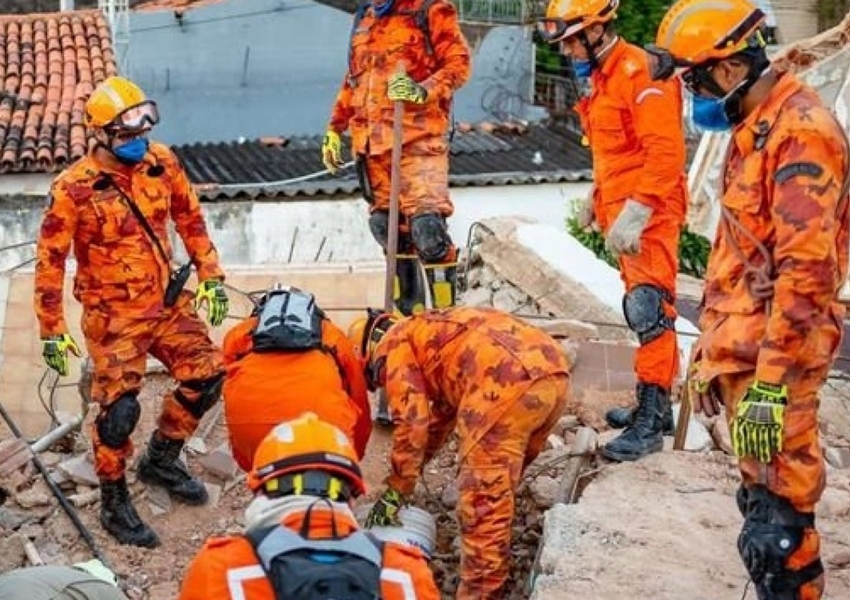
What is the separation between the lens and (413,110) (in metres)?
7.46

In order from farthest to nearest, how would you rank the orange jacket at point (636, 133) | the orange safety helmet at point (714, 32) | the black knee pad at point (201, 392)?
1. the black knee pad at point (201, 392)
2. the orange jacket at point (636, 133)
3. the orange safety helmet at point (714, 32)

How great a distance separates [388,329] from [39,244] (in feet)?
5.52

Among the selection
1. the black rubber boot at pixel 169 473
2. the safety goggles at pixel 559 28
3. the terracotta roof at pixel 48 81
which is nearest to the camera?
the safety goggles at pixel 559 28

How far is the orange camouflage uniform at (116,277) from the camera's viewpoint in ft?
21.5

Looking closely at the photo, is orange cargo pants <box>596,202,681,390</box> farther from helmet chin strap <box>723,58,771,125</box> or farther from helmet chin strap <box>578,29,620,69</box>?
helmet chin strap <box>723,58,771,125</box>

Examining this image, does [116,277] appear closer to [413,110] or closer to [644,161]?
[413,110]

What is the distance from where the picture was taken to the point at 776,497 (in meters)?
4.62

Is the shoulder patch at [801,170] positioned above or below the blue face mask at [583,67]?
above

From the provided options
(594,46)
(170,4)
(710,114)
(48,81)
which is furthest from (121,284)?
(170,4)

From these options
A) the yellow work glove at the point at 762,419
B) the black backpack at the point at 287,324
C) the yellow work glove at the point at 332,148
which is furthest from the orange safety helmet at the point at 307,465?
the yellow work glove at the point at 332,148

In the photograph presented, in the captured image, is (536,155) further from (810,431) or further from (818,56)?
(810,431)

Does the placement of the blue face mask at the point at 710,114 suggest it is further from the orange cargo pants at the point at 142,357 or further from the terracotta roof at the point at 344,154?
the terracotta roof at the point at 344,154

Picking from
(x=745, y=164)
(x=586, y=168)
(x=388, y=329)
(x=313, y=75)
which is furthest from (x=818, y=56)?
(x=313, y=75)

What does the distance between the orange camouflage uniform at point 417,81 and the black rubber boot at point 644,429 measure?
4.99 ft
